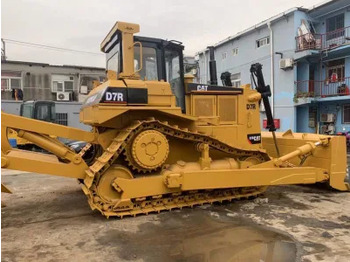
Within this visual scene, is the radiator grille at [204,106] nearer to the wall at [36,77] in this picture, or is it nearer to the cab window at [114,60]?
the cab window at [114,60]

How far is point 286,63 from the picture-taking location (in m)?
18.3

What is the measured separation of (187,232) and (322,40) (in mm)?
17059

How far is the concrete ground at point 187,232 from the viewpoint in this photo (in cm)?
382

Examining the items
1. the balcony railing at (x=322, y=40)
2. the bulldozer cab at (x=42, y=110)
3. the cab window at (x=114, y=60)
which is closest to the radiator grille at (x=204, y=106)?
the cab window at (x=114, y=60)

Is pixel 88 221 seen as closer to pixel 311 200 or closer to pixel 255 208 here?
pixel 255 208

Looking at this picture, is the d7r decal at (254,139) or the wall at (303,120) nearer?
the d7r decal at (254,139)

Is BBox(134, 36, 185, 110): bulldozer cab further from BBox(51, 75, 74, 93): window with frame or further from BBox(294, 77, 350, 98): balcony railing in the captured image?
BBox(51, 75, 74, 93): window with frame

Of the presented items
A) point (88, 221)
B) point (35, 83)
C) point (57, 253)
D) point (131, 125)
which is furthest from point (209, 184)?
point (35, 83)

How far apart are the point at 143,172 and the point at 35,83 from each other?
2134cm

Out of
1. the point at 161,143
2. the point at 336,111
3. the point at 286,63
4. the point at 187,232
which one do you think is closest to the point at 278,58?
the point at 286,63

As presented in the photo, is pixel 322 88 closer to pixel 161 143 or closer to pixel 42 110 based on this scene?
pixel 42 110

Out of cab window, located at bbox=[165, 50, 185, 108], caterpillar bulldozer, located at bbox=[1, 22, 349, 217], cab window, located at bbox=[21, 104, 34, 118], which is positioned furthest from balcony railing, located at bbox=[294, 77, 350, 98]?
cab window, located at bbox=[21, 104, 34, 118]

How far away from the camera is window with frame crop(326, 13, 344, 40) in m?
17.5

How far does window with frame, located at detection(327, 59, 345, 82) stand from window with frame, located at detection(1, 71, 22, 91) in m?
20.6
